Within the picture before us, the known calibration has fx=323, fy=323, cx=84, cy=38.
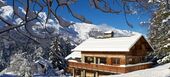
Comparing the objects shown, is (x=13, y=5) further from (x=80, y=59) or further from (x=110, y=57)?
(x=80, y=59)

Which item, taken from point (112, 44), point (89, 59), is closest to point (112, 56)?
point (112, 44)

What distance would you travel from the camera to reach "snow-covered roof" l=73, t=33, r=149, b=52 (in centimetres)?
3225

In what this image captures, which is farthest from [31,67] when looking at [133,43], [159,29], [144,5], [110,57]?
[144,5]

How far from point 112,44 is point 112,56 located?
179cm

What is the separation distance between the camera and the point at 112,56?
33.1 m

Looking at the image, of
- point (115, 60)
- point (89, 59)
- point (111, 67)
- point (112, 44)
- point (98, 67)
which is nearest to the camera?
point (111, 67)

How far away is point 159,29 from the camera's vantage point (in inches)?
1069

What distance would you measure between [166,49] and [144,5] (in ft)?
69.2

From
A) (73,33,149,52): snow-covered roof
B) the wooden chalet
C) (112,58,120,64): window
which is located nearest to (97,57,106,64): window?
the wooden chalet

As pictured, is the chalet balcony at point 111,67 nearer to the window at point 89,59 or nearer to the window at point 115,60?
the window at point 89,59

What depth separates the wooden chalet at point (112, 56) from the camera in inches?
1240

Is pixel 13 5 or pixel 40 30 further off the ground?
pixel 13 5

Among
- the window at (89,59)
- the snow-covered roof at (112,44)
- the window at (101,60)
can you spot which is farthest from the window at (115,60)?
the window at (89,59)

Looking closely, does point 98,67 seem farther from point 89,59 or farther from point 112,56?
point 89,59
